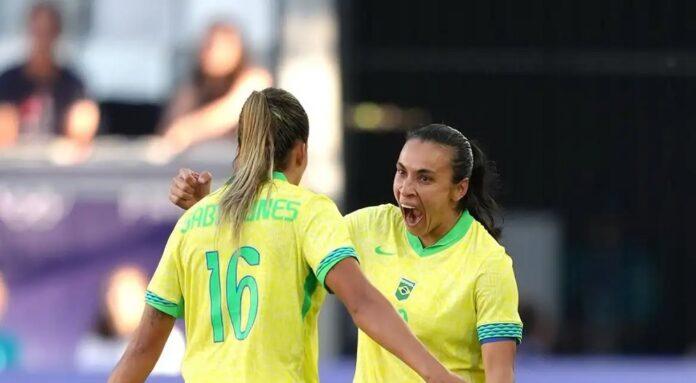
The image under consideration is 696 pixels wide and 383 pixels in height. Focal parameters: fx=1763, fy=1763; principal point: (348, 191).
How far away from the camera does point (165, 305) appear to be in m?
4.39

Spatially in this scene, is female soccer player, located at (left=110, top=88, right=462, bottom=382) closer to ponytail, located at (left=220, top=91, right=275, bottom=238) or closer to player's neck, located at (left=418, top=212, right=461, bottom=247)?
ponytail, located at (left=220, top=91, right=275, bottom=238)

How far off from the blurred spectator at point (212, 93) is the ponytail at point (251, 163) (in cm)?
685

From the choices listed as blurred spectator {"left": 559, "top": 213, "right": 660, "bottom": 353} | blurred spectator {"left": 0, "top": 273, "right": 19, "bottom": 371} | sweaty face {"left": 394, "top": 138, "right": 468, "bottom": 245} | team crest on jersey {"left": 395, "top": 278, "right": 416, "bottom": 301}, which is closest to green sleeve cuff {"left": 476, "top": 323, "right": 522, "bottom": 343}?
team crest on jersey {"left": 395, "top": 278, "right": 416, "bottom": 301}

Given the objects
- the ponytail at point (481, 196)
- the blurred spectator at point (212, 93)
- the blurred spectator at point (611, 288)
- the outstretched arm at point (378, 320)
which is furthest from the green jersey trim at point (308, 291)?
the blurred spectator at point (611, 288)

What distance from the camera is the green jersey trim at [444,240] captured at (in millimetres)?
4777

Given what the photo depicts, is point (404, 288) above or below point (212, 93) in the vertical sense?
below

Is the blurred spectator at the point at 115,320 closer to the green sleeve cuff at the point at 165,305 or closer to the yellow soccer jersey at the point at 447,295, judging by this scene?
the yellow soccer jersey at the point at 447,295

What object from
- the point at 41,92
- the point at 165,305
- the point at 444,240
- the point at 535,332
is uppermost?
the point at 41,92

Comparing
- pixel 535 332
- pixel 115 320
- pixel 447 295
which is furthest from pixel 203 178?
pixel 535 332

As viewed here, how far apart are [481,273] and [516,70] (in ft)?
29.8

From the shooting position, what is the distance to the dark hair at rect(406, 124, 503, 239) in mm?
4766

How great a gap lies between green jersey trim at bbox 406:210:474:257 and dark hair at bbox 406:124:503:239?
6 centimetres

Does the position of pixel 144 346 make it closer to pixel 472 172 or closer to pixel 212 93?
pixel 472 172

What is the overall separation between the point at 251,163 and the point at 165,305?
423 mm
